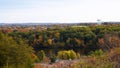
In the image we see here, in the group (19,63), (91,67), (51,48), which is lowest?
(51,48)

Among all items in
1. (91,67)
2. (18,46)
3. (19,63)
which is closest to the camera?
(91,67)

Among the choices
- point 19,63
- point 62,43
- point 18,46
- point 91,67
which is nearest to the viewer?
Result: point 91,67

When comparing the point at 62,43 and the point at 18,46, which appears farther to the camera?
the point at 62,43

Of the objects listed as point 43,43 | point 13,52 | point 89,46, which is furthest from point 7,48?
point 43,43

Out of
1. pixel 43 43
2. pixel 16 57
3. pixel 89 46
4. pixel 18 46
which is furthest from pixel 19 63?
pixel 43 43

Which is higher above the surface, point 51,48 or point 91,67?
point 91,67

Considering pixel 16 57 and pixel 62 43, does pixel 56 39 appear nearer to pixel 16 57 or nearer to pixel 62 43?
pixel 62 43

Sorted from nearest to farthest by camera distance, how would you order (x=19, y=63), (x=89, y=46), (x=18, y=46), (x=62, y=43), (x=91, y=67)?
(x=91, y=67) → (x=19, y=63) → (x=18, y=46) → (x=89, y=46) → (x=62, y=43)

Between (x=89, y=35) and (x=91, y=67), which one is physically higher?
(x=91, y=67)

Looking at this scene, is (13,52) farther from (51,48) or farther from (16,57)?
(51,48)
